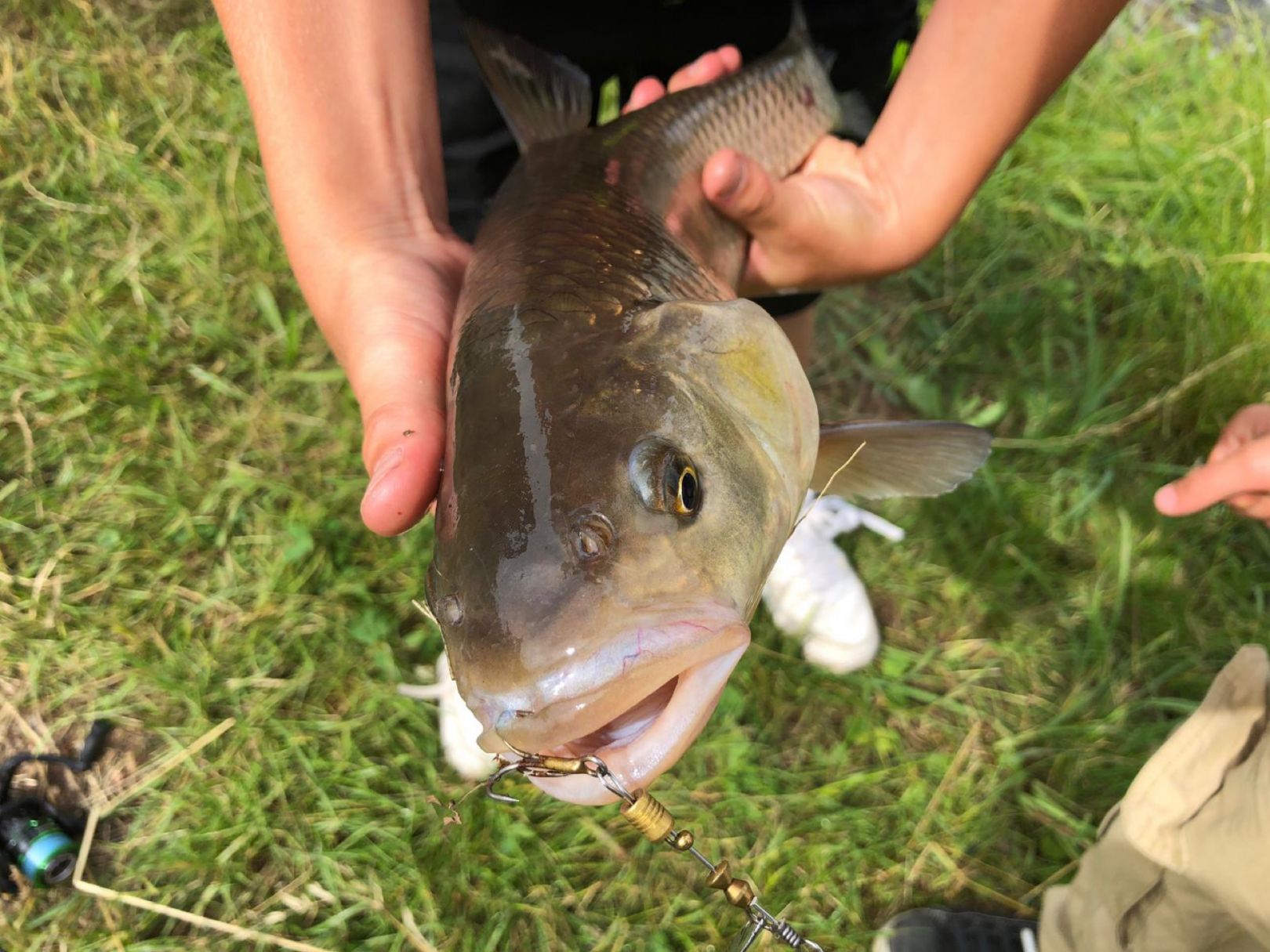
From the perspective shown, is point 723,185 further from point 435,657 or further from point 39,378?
point 39,378

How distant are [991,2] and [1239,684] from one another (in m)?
1.75

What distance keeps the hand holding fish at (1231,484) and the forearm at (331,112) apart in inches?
78.4

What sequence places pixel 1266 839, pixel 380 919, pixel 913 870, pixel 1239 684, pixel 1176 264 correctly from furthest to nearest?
pixel 1176 264 → pixel 913 870 → pixel 380 919 → pixel 1239 684 → pixel 1266 839

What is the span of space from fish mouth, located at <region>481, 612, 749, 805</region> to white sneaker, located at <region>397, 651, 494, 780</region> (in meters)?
1.56

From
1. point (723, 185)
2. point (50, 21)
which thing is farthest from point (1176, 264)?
point (50, 21)

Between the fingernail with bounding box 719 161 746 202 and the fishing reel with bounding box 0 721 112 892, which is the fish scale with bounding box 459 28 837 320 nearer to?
the fingernail with bounding box 719 161 746 202

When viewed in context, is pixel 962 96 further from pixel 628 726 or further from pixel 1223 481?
pixel 628 726

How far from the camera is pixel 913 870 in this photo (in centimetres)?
290

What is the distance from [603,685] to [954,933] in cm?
212

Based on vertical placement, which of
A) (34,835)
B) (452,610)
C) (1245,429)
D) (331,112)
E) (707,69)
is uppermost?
(331,112)

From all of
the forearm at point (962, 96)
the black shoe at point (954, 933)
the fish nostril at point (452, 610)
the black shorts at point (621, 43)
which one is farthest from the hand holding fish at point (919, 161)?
the black shoe at point (954, 933)

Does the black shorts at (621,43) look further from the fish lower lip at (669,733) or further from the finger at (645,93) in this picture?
the fish lower lip at (669,733)

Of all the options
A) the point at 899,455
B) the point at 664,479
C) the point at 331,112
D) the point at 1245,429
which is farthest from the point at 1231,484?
the point at 331,112

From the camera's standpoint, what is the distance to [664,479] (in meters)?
1.41
